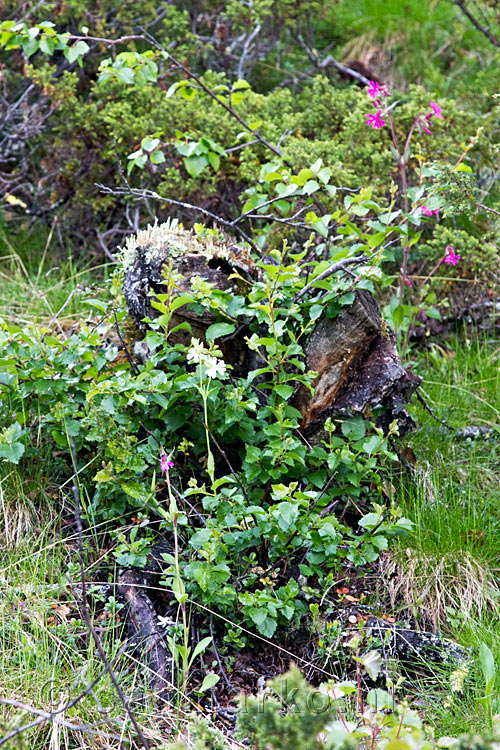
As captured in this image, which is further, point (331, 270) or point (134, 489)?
point (331, 270)

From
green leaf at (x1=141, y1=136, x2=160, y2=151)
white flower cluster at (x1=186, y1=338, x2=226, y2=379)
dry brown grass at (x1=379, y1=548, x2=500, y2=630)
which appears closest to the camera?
white flower cluster at (x1=186, y1=338, x2=226, y2=379)

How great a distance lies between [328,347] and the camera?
2764 millimetres

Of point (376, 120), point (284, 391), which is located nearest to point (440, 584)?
point (284, 391)

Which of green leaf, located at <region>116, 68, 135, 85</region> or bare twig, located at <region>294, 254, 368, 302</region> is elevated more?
green leaf, located at <region>116, 68, 135, 85</region>

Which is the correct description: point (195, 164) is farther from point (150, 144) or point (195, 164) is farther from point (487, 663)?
point (487, 663)

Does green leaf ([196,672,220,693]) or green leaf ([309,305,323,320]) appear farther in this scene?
green leaf ([309,305,323,320])

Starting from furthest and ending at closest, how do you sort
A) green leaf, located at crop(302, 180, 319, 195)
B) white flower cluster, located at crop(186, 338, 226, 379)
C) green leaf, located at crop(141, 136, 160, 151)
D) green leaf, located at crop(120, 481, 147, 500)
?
green leaf, located at crop(141, 136, 160, 151), green leaf, located at crop(302, 180, 319, 195), green leaf, located at crop(120, 481, 147, 500), white flower cluster, located at crop(186, 338, 226, 379)

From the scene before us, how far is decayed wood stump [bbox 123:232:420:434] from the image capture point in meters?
2.76

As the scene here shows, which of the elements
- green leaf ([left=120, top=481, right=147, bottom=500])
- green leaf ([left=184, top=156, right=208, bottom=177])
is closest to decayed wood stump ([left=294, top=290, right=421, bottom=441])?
green leaf ([left=120, top=481, right=147, bottom=500])

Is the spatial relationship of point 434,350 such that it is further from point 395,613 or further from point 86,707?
point 86,707

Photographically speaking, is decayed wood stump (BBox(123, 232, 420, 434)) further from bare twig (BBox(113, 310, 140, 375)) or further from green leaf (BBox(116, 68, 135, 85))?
green leaf (BBox(116, 68, 135, 85))

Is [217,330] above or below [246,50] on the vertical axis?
below

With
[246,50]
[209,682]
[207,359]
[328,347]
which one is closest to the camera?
[209,682]

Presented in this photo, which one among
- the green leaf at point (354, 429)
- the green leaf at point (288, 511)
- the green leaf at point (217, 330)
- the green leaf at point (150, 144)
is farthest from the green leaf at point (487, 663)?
the green leaf at point (150, 144)
